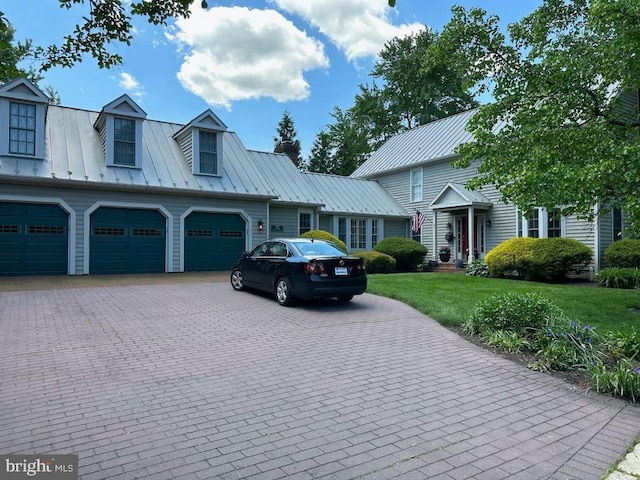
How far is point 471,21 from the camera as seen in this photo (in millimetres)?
9375

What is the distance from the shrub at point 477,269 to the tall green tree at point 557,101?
27.3 ft

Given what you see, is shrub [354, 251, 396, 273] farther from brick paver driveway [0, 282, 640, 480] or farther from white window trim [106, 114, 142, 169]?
brick paver driveway [0, 282, 640, 480]

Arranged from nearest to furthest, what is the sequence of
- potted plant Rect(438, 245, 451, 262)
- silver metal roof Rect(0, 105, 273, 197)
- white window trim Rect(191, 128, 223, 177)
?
silver metal roof Rect(0, 105, 273, 197), white window trim Rect(191, 128, 223, 177), potted plant Rect(438, 245, 451, 262)

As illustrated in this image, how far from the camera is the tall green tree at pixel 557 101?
7230mm

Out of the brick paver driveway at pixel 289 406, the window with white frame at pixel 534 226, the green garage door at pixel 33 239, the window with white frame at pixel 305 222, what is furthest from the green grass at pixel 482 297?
the green garage door at pixel 33 239

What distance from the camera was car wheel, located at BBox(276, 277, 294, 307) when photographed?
933cm

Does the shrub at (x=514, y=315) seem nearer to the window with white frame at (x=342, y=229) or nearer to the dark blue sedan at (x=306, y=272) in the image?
the dark blue sedan at (x=306, y=272)

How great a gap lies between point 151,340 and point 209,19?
474cm

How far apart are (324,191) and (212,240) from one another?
739cm

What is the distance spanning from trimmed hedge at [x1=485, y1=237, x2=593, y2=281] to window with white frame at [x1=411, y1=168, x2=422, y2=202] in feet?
25.3

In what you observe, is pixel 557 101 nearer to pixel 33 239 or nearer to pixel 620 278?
pixel 620 278

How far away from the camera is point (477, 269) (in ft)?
56.9

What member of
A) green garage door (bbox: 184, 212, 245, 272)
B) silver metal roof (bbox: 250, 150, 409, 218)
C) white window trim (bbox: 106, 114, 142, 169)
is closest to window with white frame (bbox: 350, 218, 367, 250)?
silver metal roof (bbox: 250, 150, 409, 218)

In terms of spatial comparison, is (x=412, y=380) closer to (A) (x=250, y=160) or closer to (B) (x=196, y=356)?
(B) (x=196, y=356)
